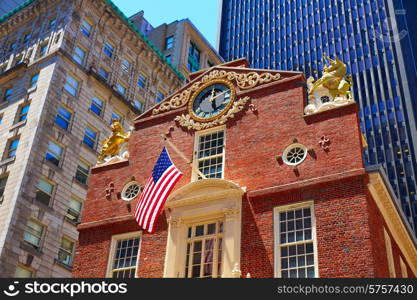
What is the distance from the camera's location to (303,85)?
2281 centimetres

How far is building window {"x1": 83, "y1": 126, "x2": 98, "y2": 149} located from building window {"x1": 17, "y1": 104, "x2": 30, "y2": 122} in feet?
16.2

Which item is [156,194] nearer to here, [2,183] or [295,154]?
[295,154]

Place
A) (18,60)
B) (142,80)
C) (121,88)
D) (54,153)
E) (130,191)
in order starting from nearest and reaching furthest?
1. (130,191)
2. (54,153)
3. (18,60)
4. (121,88)
5. (142,80)

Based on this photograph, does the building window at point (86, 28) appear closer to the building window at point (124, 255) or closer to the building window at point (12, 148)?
the building window at point (12, 148)

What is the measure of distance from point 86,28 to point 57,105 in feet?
36.0

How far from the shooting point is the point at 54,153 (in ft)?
140

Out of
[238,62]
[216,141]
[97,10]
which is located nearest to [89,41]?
[97,10]

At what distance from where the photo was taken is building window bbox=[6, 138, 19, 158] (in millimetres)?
41906

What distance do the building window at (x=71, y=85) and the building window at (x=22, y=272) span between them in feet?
53.1

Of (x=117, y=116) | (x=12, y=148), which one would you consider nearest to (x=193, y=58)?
(x=117, y=116)

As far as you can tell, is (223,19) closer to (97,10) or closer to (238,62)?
(97,10)

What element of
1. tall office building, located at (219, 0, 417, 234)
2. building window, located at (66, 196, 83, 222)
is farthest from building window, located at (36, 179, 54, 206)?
tall office building, located at (219, 0, 417, 234)

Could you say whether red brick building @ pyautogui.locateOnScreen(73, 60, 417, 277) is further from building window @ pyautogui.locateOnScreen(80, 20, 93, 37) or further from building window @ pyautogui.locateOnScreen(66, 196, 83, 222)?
building window @ pyautogui.locateOnScreen(80, 20, 93, 37)

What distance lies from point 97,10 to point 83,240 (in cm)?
3562
